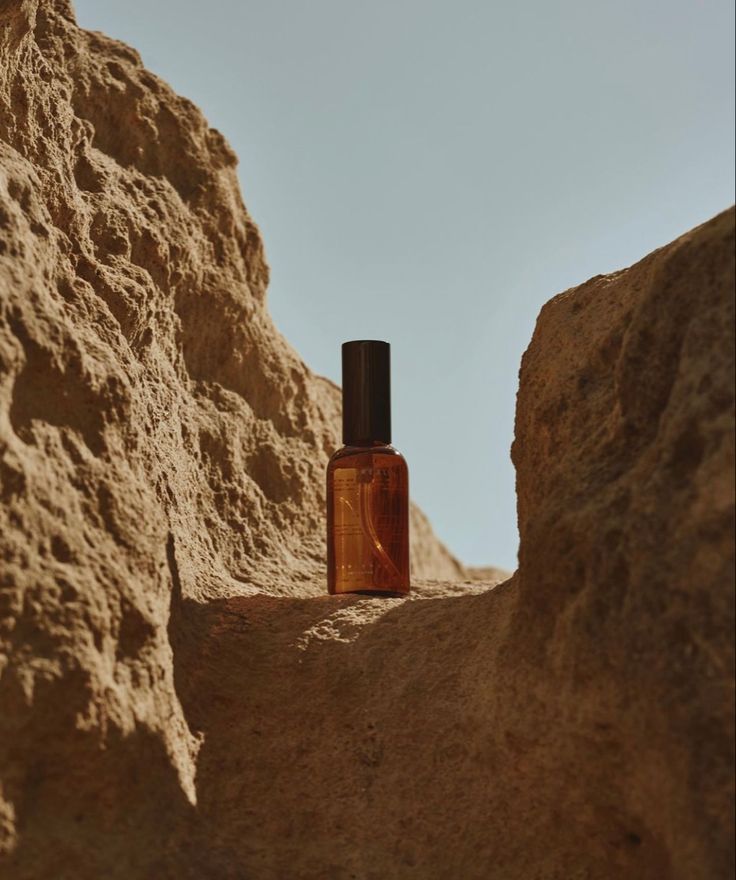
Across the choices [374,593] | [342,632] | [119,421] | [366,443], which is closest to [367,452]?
[366,443]

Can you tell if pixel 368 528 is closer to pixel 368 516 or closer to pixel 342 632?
pixel 368 516

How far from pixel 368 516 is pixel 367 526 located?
0.7 inches

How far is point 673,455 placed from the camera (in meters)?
1.33

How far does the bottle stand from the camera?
1.95m

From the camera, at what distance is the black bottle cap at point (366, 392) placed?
204 centimetres

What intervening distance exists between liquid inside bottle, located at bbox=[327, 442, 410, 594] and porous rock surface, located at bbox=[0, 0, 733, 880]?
75mm

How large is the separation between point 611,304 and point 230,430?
0.83 meters

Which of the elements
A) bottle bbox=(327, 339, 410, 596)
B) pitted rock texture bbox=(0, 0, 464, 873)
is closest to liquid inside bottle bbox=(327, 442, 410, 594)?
bottle bbox=(327, 339, 410, 596)

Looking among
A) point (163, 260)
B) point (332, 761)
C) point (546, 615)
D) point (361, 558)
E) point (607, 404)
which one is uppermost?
point (163, 260)

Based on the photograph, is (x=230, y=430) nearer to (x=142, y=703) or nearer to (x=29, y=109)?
(x=29, y=109)

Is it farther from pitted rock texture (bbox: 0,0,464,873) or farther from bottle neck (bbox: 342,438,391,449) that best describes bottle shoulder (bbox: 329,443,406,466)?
pitted rock texture (bbox: 0,0,464,873)

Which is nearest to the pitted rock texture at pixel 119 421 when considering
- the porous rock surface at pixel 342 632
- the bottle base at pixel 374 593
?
the porous rock surface at pixel 342 632

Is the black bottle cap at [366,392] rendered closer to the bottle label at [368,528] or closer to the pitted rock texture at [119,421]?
the bottle label at [368,528]

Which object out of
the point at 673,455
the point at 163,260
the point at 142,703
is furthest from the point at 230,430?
the point at 673,455
